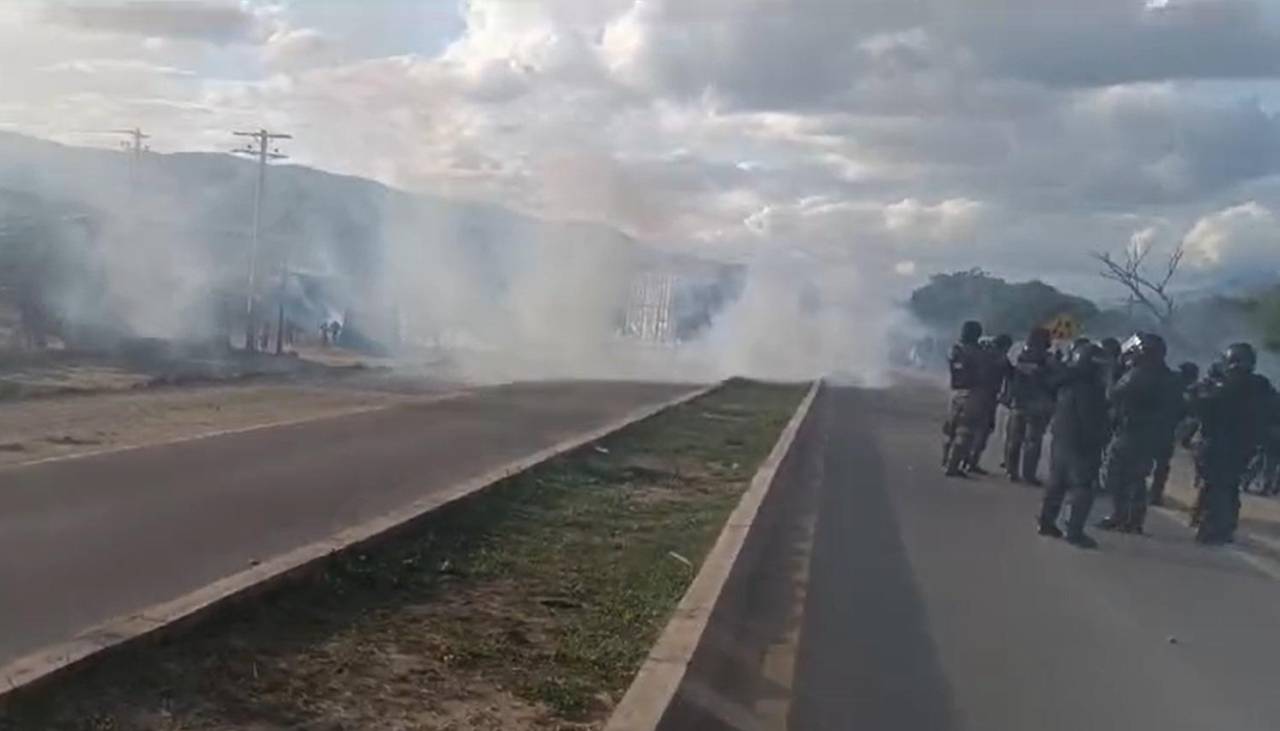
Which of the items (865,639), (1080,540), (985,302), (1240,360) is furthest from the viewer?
(985,302)

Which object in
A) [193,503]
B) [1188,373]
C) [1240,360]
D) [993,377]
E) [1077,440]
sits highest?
[1240,360]

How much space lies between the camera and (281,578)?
894 centimetres

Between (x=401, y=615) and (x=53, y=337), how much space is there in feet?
125

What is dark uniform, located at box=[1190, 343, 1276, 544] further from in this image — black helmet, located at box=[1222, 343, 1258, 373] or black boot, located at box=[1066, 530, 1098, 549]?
black boot, located at box=[1066, 530, 1098, 549]

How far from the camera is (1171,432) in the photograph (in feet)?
57.1

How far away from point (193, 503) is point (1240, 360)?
9.46m

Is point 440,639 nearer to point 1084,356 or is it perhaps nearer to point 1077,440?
point 1077,440

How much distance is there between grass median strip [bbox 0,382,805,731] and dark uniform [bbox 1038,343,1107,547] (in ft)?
10.5

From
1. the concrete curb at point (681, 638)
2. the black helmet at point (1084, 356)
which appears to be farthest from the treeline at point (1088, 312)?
the concrete curb at point (681, 638)

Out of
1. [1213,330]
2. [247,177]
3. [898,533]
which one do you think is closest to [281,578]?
[898,533]

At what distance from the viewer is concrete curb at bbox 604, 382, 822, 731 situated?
6573 mm

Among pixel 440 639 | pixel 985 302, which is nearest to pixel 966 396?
pixel 440 639

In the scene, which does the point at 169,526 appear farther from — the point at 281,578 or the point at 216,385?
the point at 216,385

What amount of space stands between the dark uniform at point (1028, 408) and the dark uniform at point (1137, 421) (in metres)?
2.12
